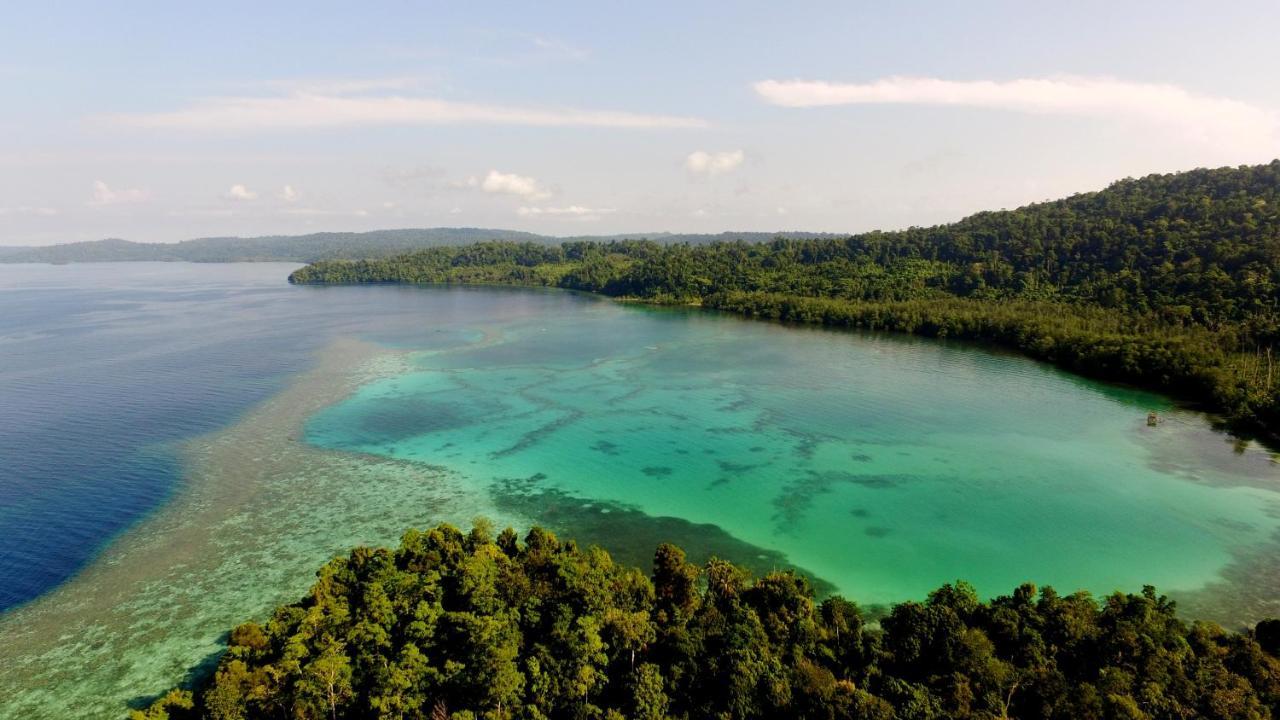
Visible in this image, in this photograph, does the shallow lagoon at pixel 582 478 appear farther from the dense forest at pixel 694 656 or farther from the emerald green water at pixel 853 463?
the dense forest at pixel 694 656

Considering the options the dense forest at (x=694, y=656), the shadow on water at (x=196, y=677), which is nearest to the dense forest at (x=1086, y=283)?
the dense forest at (x=694, y=656)

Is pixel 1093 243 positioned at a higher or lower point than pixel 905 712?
higher

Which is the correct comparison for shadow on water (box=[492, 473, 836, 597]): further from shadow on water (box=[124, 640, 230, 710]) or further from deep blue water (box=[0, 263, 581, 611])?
deep blue water (box=[0, 263, 581, 611])

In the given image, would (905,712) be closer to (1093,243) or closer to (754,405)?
(754,405)

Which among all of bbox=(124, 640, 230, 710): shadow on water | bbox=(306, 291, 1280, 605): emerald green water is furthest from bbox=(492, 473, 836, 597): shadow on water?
bbox=(124, 640, 230, 710): shadow on water

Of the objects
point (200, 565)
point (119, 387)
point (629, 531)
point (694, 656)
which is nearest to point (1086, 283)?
point (629, 531)

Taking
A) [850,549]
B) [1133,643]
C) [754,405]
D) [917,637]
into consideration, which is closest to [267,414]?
[754,405]

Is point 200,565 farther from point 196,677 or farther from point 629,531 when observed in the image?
point 629,531

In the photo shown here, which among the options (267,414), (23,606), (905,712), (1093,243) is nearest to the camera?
(905,712)
